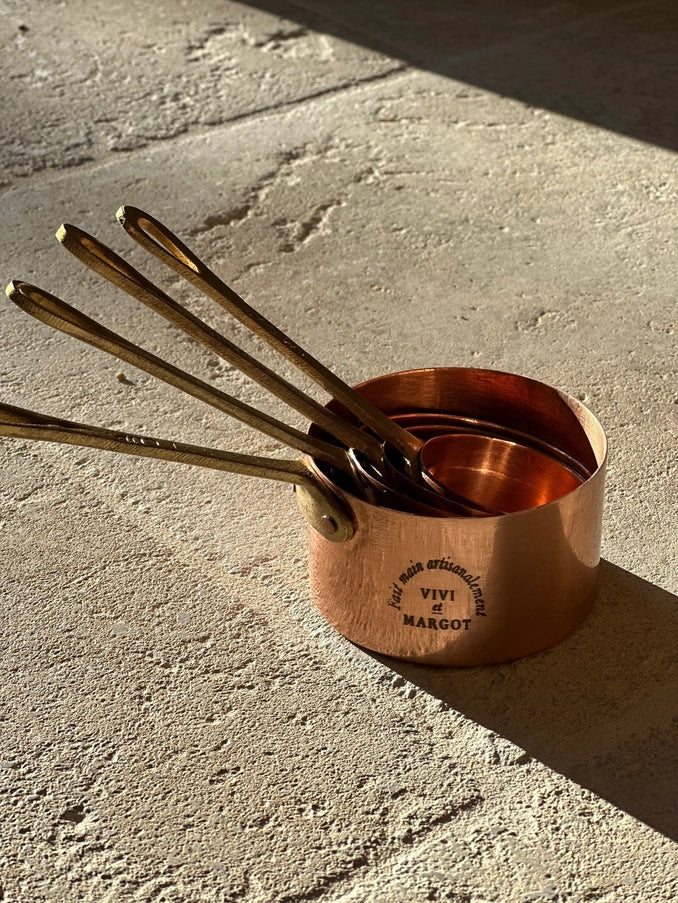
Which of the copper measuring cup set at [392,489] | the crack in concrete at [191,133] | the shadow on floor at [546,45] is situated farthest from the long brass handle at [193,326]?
the shadow on floor at [546,45]

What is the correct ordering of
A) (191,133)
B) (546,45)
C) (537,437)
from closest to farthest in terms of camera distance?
(537,437) < (191,133) < (546,45)

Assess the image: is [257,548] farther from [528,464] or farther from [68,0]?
[68,0]

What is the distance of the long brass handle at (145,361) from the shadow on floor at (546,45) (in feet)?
4.26

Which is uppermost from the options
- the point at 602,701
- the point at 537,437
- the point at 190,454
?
the point at 190,454

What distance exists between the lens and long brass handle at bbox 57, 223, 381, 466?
0.98 meters

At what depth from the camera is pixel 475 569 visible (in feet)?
3.26

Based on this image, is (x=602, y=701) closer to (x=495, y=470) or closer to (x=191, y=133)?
(x=495, y=470)

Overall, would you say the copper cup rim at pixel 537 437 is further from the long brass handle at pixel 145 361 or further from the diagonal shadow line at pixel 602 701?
the diagonal shadow line at pixel 602 701

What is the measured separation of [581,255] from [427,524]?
920mm

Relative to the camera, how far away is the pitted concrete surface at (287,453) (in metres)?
0.94

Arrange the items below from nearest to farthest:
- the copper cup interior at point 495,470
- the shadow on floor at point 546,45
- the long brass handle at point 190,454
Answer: the long brass handle at point 190,454 < the copper cup interior at point 495,470 < the shadow on floor at point 546,45

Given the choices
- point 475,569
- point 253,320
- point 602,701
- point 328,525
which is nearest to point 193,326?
point 253,320

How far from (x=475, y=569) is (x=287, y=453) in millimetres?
443

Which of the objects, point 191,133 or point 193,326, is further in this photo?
point 191,133
